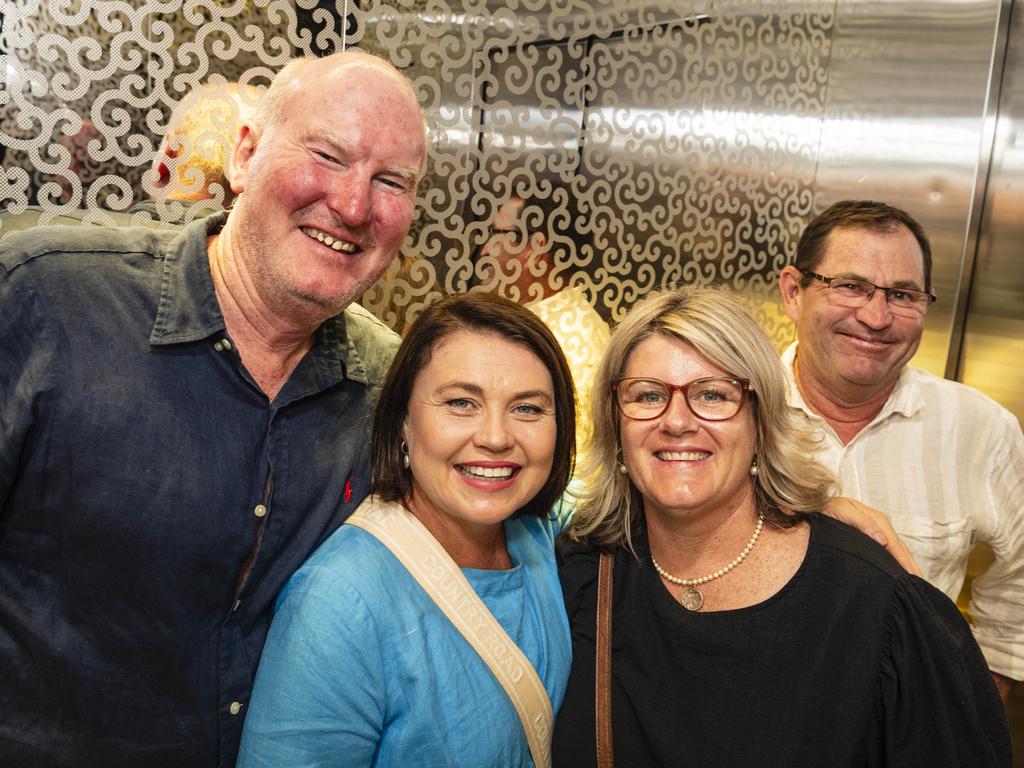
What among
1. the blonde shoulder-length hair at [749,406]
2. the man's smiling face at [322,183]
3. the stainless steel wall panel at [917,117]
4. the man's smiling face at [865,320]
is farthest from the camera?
the stainless steel wall panel at [917,117]

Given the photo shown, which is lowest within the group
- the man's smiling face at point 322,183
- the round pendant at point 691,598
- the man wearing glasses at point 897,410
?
the round pendant at point 691,598

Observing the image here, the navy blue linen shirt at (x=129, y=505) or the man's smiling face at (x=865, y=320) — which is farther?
the man's smiling face at (x=865, y=320)

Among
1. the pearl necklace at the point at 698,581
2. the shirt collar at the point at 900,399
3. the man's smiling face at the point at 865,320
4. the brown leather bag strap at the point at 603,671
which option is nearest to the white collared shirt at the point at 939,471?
the shirt collar at the point at 900,399

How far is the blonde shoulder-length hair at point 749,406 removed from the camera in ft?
5.57

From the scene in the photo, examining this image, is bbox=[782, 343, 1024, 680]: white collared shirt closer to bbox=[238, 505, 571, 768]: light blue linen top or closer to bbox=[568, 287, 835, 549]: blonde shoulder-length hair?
bbox=[568, 287, 835, 549]: blonde shoulder-length hair

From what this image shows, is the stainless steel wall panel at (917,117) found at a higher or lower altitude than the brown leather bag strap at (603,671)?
higher

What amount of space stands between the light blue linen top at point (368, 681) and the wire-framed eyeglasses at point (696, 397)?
1.92 feet

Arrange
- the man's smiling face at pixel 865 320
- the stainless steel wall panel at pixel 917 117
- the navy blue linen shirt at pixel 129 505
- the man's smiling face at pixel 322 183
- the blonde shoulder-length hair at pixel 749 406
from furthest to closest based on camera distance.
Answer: the stainless steel wall panel at pixel 917 117 < the man's smiling face at pixel 865 320 < the blonde shoulder-length hair at pixel 749 406 < the man's smiling face at pixel 322 183 < the navy blue linen shirt at pixel 129 505

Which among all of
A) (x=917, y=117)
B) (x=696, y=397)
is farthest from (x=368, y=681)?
(x=917, y=117)

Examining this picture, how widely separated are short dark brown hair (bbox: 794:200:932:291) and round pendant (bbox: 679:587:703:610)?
4.04 feet

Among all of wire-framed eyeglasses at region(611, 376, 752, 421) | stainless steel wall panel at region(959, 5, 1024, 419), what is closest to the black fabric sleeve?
wire-framed eyeglasses at region(611, 376, 752, 421)

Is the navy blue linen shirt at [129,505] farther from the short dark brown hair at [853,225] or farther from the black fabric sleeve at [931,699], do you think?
the short dark brown hair at [853,225]

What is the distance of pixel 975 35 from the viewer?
3.85m

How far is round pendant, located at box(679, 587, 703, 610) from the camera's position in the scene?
1702 mm
